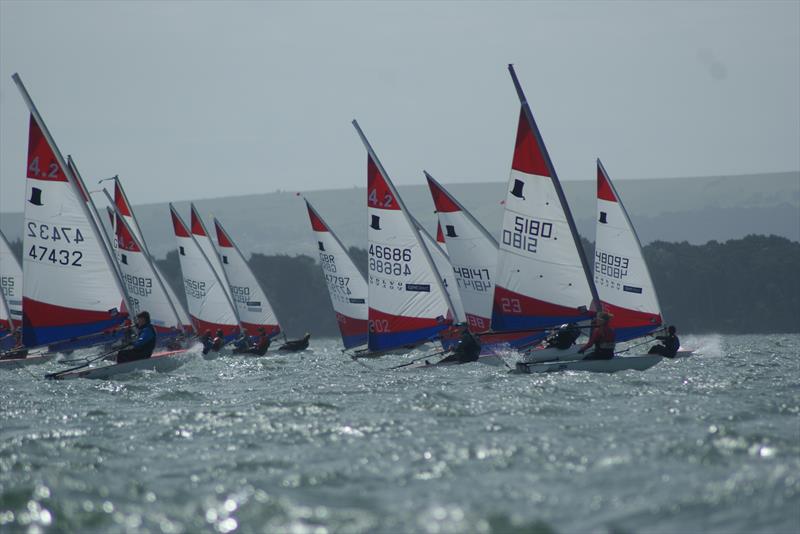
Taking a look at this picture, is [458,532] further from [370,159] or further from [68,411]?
[370,159]

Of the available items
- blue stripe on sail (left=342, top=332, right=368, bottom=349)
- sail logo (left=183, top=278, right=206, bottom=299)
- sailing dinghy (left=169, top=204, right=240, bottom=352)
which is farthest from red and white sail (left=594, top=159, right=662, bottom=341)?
sail logo (left=183, top=278, right=206, bottom=299)

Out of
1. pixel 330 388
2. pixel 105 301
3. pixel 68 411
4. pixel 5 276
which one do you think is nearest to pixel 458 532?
pixel 68 411

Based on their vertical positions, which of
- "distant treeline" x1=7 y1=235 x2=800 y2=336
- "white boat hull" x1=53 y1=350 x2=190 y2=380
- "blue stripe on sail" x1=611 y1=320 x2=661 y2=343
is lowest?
"distant treeline" x1=7 y1=235 x2=800 y2=336

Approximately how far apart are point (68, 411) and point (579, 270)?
503 inches

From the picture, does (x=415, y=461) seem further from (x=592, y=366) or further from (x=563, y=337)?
(x=563, y=337)

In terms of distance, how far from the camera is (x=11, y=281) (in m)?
47.3

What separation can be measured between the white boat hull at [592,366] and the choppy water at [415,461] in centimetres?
366

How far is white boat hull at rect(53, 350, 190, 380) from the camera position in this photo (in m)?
25.6

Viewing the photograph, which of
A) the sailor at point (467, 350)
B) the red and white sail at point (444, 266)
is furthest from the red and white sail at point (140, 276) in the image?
the sailor at point (467, 350)

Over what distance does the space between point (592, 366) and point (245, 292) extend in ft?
110

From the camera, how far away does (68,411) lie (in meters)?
18.1

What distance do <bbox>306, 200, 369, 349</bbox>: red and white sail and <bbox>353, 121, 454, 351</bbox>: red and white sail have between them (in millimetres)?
11961

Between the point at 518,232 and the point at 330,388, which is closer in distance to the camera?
the point at 330,388

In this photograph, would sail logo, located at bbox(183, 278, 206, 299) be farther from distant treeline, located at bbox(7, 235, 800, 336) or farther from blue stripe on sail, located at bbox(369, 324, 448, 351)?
distant treeline, located at bbox(7, 235, 800, 336)
